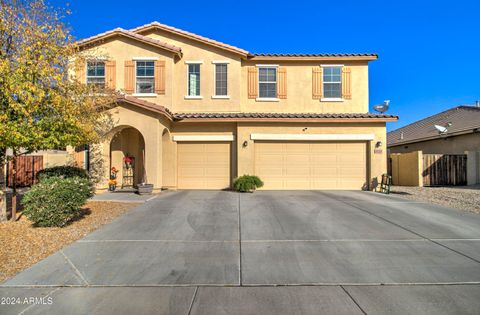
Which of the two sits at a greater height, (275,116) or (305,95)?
(305,95)

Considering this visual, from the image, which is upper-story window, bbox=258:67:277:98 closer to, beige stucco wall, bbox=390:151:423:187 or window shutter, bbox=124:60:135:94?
window shutter, bbox=124:60:135:94

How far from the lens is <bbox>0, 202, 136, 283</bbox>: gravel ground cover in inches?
211

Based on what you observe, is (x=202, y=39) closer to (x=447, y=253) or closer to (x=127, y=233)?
(x=127, y=233)

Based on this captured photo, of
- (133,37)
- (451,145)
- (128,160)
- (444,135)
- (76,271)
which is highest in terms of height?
(133,37)

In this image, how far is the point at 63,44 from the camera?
26.9 feet

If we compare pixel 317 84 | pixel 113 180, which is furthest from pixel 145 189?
pixel 317 84

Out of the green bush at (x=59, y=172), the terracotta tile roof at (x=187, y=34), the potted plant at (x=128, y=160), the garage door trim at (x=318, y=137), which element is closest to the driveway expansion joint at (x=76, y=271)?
the green bush at (x=59, y=172)

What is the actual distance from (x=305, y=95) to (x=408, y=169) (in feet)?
26.1

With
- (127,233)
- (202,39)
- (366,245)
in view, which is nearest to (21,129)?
(127,233)

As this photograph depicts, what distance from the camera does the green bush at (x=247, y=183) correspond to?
14.0m

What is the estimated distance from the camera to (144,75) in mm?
15742

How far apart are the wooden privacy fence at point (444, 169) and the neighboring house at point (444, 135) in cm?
168

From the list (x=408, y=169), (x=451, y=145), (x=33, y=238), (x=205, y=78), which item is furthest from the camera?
(x=451, y=145)

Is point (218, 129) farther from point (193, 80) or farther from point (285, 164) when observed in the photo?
point (285, 164)
